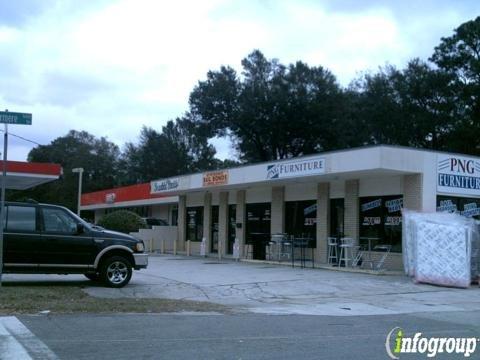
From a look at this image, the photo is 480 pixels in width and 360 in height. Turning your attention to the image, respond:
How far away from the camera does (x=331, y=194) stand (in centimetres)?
2338

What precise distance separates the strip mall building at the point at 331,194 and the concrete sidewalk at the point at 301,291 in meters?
2.75

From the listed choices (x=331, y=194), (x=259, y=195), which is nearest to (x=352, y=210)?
(x=331, y=194)

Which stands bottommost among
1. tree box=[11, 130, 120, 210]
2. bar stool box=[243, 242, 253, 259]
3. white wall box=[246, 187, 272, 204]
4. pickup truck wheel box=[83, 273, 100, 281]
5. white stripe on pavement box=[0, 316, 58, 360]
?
white stripe on pavement box=[0, 316, 58, 360]

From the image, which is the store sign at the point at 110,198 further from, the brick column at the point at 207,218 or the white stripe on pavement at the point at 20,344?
the white stripe on pavement at the point at 20,344

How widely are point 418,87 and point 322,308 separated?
43.2 m

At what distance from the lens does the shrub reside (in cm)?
3497

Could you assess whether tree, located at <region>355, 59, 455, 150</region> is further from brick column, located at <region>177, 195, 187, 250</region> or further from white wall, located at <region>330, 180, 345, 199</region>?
white wall, located at <region>330, 180, 345, 199</region>

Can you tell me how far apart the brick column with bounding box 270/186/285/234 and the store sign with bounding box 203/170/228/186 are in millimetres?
2259

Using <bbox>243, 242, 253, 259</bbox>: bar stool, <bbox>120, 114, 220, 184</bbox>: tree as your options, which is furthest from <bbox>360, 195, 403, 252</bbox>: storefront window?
<bbox>120, 114, 220, 184</bbox>: tree

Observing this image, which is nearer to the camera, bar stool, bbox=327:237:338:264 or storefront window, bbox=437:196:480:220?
storefront window, bbox=437:196:480:220

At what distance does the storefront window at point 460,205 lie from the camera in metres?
20.1

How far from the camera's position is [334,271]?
66.6ft

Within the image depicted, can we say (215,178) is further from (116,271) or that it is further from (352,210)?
(116,271)

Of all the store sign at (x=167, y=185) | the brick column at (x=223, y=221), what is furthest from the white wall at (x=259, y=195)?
the store sign at (x=167, y=185)
